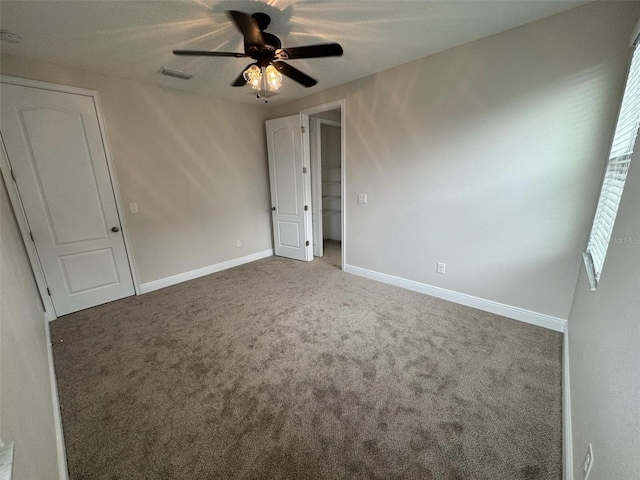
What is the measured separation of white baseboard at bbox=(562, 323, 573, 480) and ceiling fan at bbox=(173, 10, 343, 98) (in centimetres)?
250

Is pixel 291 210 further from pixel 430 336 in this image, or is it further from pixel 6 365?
pixel 6 365

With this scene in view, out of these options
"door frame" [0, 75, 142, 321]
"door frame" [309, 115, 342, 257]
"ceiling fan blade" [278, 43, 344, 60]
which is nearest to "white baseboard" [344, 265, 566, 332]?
"door frame" [309, 115, 342, 257]

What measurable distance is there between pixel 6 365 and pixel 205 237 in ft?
9.83

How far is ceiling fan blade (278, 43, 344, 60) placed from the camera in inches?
63.6

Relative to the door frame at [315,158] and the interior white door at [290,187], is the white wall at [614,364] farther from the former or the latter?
the door frame at [315,158]

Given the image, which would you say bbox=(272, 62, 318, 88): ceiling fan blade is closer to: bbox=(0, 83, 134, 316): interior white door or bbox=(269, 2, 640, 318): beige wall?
bbox=(269, 2, 640, 318): beige wall

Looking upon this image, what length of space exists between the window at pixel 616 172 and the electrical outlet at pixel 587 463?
0.91 metres

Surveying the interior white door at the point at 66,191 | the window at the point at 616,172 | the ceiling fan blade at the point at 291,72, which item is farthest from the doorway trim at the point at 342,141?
the interior white door at the point at 66,191

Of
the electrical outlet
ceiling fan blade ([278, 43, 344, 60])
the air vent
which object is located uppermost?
the air vent

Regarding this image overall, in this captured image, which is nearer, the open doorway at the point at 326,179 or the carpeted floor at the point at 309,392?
the carpeted floor at the point at 309,392

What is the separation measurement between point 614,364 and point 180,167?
4027mm

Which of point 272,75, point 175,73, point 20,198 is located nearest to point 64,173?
point 20,198

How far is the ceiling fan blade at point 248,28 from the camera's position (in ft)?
4.70

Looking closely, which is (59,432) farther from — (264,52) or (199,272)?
(264,52)
